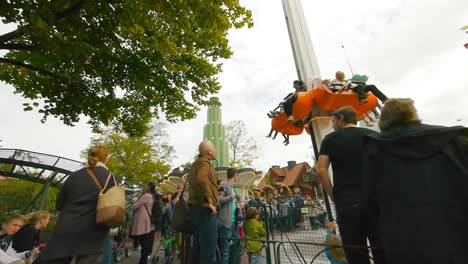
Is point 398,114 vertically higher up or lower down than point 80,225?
higher up

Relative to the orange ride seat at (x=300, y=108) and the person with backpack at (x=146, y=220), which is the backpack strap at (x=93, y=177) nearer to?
the person with backpack at (x=146, y=220)

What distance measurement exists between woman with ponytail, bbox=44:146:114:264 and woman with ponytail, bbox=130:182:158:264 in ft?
9.02

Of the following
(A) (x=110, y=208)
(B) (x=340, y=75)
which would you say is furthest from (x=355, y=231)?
(B) (x=340, y=75)

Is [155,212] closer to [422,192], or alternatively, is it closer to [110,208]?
[110,208]

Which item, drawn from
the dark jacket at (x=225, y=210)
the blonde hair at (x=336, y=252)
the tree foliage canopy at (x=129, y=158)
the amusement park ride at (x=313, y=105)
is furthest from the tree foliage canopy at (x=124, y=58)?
the tree foliage canopy at (x=129, y=158)

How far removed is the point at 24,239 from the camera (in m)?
3.90

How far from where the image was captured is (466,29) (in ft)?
22.2

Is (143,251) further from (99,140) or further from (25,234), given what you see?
(99,140)

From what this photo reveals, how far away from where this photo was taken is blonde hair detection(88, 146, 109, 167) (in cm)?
272

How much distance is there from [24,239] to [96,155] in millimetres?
2565

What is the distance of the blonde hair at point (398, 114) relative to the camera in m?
1.56

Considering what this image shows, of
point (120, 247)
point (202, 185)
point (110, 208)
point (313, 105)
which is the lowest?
point (120, 247)

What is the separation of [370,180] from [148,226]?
483cm

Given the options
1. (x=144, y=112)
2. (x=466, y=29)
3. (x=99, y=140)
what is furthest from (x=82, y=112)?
(x=99, y=140)
